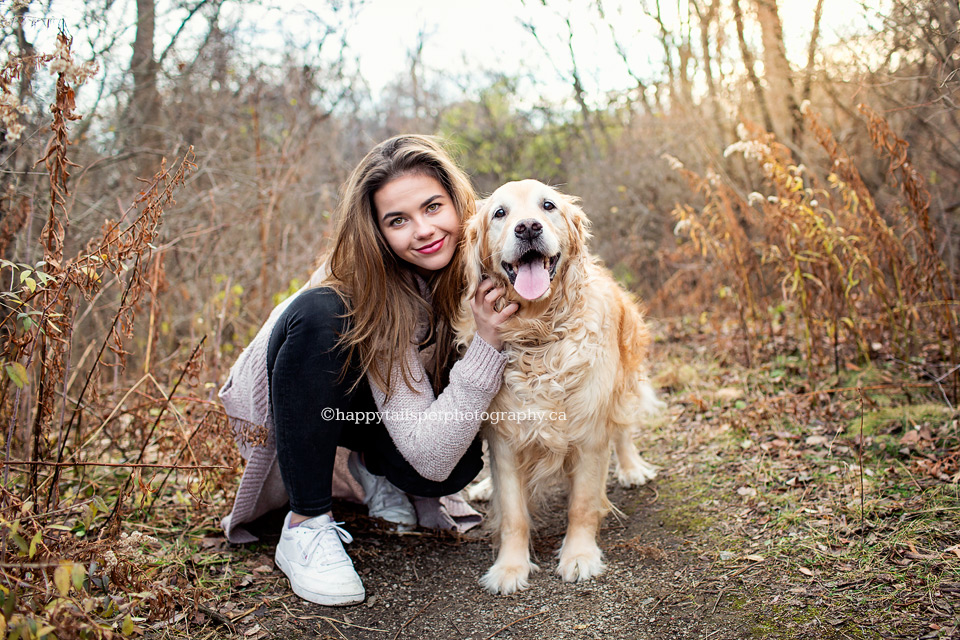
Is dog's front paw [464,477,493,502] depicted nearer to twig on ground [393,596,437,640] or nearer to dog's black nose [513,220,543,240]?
twig on ground [393,596,437,640]

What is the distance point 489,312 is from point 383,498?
3.26 ft

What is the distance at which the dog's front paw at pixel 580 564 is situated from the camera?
2176 mm

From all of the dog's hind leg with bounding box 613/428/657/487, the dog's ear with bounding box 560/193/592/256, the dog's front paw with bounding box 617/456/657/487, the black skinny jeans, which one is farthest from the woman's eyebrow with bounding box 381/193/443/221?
the dog's front paw with bounding box 617/456/657/487

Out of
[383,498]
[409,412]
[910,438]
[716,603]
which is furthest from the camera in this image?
[383,498]

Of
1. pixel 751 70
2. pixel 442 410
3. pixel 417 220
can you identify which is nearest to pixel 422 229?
pixel 417 220

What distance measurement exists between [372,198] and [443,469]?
996 mm

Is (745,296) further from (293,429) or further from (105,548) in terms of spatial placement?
(105,548)

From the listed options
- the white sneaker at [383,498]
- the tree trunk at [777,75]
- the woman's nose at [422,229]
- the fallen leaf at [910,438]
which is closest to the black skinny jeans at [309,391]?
the woman's nose at [422,229]

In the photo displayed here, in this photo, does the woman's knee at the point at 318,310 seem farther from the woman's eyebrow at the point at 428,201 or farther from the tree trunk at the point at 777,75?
the tree trunk at the point at 777,75

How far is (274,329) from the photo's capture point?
225 centimetres

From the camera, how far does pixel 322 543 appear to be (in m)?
2.16

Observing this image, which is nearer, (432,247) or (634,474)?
(432,247)

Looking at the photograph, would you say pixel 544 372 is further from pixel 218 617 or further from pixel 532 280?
pixel 218 617

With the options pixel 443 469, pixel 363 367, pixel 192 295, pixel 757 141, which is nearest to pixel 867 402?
pixel 757 141
